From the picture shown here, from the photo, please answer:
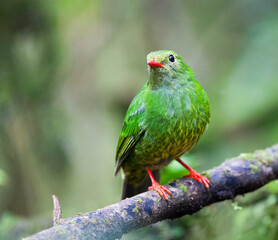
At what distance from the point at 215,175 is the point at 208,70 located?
15.6 feet

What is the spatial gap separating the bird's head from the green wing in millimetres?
241

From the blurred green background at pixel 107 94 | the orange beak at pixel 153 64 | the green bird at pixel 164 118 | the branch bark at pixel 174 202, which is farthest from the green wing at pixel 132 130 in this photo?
the blurred green background at pixel 107 94

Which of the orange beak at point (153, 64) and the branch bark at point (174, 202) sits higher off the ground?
the orange beak at point (153, 64)

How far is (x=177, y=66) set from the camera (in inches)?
142

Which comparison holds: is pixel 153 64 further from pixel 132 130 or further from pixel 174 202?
pixel 174 202

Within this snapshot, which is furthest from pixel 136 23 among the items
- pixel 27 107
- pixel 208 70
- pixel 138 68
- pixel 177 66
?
pixel 177 66

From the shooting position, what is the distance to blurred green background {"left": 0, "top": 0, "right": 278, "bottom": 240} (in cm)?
427

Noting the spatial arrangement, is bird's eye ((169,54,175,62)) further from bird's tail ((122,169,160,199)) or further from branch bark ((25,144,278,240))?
bird's tail ((122,169,160,199))

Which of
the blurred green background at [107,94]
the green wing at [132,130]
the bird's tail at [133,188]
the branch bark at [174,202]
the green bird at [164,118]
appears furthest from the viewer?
the blurred green background at [107,94]

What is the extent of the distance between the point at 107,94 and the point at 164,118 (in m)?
4.87

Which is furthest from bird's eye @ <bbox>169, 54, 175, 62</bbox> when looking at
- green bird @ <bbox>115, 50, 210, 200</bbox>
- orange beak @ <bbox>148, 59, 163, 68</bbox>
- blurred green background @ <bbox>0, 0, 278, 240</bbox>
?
blurred green background @ <bbox>0, 0, 278, 240</bbox>

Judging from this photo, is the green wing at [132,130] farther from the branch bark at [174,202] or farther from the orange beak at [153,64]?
the branch bark at [174,202]

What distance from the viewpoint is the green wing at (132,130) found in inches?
140

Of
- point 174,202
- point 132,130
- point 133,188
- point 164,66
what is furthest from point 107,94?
point 174,202
